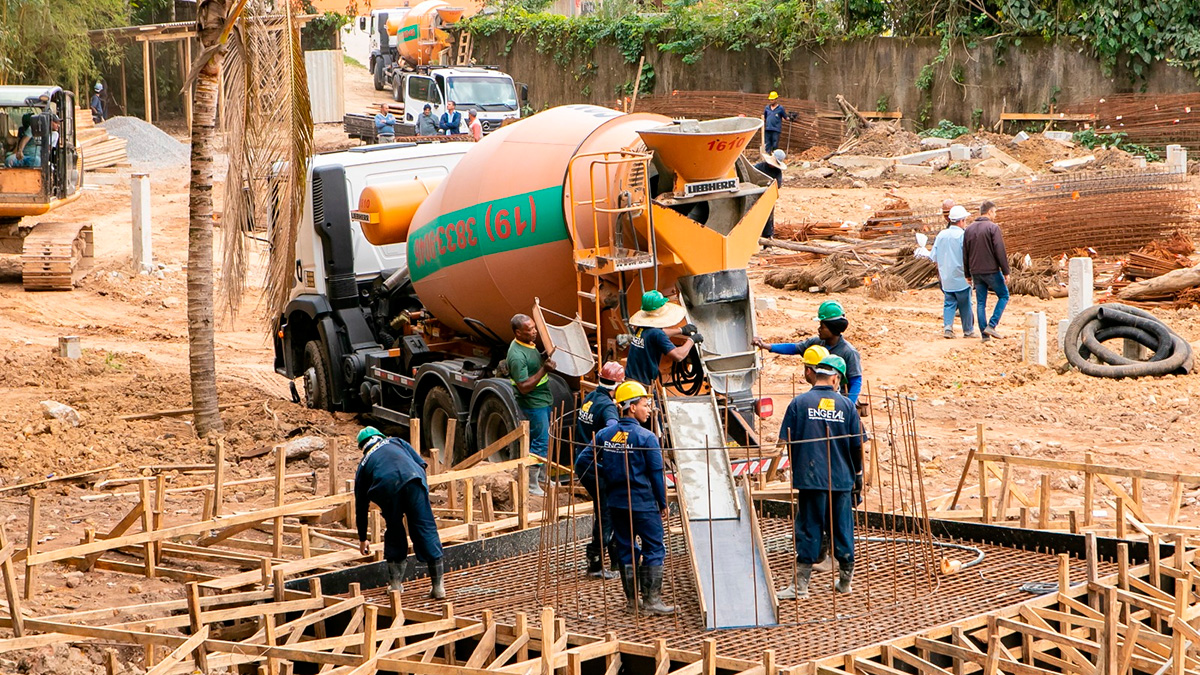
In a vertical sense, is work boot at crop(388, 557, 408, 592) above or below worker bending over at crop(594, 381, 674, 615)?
below

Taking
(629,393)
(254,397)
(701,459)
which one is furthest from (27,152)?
(629,393)

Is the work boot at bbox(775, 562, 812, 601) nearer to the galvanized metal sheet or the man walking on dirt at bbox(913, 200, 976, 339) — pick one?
the galvanized metal sheet

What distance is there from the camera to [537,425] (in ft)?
41.1

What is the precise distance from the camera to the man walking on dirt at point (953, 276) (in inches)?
733

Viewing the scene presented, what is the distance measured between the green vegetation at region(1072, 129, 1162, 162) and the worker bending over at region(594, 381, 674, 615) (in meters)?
25.5

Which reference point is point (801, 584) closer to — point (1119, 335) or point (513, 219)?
point (513, 219)

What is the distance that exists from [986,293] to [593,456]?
1074cm

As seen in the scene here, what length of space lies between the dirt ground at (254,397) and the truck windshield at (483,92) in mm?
11730

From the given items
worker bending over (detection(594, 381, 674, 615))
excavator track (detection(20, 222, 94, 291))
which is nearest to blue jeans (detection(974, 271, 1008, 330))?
worker bending over (detection(594, 381, 674, 615))

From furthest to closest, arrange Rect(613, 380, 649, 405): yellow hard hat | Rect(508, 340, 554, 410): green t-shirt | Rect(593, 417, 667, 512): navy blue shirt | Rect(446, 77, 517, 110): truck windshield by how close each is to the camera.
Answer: Rect(446, 77, 517, 110): truck windshield
Rect(508, 340, 554, 410): green t-shirt
Rect(613, 380, 649, 405): yellow hard hat
Rect(593, 417, 667, 512): navy blue shirt

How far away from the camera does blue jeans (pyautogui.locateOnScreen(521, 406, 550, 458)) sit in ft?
41.0

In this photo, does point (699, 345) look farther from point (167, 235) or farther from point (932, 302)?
point (167, 235)

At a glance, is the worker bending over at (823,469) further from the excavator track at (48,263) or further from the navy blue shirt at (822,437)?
the excavator track at (48,263)

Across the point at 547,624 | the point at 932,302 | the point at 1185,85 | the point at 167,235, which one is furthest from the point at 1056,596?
the point at 1185,85
